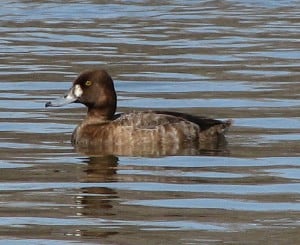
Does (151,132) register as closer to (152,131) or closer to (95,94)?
(152,131)

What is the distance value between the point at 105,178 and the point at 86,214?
5.54ft

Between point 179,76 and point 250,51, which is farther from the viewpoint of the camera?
point 250,51

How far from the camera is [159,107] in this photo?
1500 centimetres

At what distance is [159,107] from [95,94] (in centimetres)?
202

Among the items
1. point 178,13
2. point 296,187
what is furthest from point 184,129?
point 178,13

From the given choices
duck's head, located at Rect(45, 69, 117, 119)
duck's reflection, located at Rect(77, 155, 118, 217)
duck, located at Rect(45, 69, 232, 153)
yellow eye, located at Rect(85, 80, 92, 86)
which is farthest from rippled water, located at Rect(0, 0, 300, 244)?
yellow eye, located at Rect(85, 80, 92, 86)

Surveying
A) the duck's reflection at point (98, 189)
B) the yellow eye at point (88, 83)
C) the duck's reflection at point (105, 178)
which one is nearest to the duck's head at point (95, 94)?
the yellow eye at point (88, 83)

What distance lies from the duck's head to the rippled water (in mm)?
383

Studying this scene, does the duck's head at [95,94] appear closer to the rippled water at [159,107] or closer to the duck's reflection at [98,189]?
the rippled water at [159,107]

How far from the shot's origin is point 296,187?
9.95 metres

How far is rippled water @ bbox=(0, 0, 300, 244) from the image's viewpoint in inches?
340

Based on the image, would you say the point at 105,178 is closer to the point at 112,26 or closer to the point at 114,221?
the point at 114,221

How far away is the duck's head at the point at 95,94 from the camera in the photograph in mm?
13055

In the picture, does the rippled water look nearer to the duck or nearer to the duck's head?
the duck
